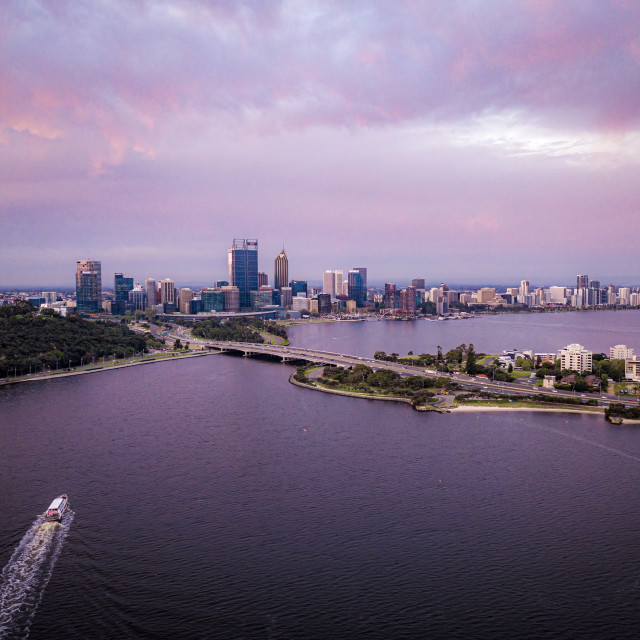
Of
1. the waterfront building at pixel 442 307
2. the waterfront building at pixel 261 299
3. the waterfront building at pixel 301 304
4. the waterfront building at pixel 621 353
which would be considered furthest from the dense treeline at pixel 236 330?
the waterfront building at pixel 442 307

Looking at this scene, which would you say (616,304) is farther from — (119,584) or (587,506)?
(119,584)

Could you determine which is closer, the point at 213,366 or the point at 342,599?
the point at 342,599

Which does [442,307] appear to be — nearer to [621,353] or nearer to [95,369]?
[621,353]

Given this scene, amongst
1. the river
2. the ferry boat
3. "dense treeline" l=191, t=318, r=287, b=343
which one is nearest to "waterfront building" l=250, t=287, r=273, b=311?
"dense treeline" l=191, t=318, r=287, b=343

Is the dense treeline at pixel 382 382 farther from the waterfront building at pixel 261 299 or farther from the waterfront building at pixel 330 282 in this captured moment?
the waterfront building at pixel 330 282

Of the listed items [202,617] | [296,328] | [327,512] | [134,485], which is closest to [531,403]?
[327,512]

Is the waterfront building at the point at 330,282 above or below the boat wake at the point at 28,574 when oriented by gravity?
above

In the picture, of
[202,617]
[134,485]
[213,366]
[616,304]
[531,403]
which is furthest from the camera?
[616,304]
